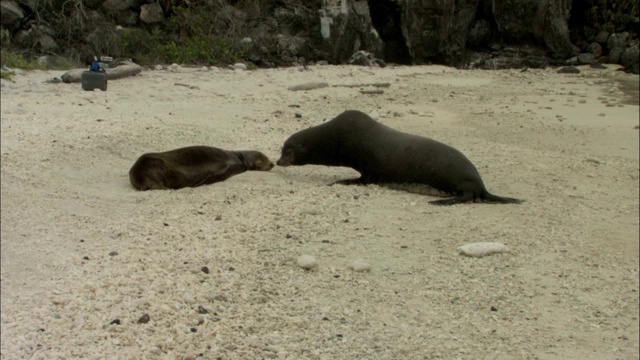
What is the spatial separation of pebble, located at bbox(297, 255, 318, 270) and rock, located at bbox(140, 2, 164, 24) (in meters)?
9.72

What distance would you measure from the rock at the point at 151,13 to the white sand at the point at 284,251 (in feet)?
15.5

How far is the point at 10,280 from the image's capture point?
338cm

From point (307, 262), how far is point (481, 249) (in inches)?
43.9

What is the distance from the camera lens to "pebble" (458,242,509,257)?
4.55m

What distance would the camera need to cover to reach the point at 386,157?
612cm

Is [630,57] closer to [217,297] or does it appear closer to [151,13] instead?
[151,13]

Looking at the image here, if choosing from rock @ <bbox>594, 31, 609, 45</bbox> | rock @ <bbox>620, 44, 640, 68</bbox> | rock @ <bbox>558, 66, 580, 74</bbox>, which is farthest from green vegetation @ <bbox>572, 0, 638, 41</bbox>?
rock @ <bbox>558, 66, 580, 74</bbox>

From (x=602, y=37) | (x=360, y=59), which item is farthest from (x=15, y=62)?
(x=602, y=37)

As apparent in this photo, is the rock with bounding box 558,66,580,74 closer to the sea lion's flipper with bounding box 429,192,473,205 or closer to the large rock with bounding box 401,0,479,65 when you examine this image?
the large rock with bounding box 401,0,479,65

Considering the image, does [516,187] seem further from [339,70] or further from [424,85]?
[339,70]

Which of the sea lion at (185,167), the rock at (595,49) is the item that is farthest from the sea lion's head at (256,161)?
the rock at (595,49)

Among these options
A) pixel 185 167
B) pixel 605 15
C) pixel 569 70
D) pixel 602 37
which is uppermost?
pixel 605 15

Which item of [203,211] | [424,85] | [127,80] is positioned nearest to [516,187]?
[203,211]

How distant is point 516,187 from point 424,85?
21.0 ft
